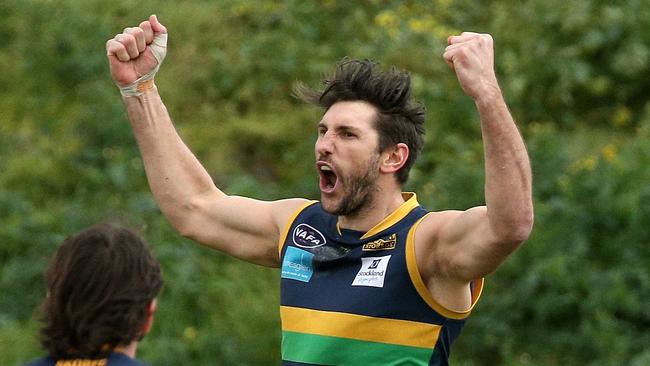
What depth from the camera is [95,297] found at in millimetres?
3838

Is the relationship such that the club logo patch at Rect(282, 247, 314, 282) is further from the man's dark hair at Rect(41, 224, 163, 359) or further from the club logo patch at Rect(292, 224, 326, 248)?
the man's dark hair at Rect(41, 224, 163, 359)

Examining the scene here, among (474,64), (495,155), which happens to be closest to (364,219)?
(495,155)

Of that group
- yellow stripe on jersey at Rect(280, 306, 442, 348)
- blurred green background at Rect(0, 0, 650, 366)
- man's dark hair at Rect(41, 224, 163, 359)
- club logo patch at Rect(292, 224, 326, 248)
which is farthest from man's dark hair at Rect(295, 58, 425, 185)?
blurred green background at Rect(0, 0, 650, 366)

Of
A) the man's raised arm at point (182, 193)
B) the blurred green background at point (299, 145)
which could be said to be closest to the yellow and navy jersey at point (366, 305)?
the man's raised arm at point (182, 193)

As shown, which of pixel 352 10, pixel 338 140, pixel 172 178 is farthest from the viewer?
pixel 352 10

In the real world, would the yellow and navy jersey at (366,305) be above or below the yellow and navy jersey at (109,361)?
below

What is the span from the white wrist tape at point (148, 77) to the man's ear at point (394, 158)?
1.03 meters

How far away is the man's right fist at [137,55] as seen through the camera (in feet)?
18.6

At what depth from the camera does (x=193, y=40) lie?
1165 cm

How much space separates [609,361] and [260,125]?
356 centimetres

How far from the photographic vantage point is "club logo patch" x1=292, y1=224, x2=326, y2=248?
5.50 m

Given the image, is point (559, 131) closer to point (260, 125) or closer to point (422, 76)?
point (422, 76)

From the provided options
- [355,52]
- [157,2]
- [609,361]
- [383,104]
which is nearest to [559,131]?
[355,52]

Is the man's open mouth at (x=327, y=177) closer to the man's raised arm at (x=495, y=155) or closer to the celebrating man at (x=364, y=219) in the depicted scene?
the celebrating man at (x=364, y=219)
